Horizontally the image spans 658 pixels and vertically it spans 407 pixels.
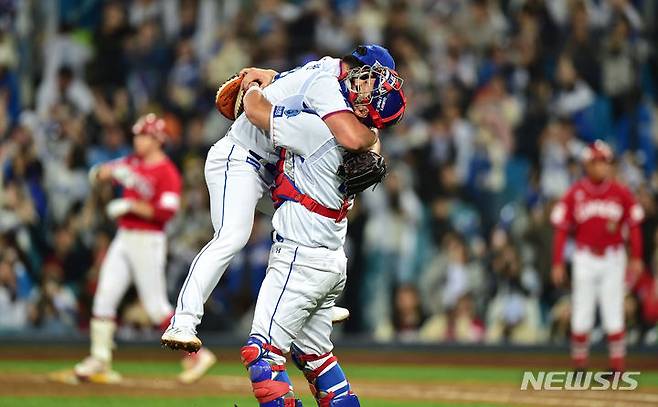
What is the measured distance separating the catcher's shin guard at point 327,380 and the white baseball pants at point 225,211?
2.15ft

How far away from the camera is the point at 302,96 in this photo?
683 centimetres

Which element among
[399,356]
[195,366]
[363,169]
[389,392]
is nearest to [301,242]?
[363,169]

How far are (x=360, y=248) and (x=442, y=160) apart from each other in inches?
66.2

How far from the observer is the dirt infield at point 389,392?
10.3 m

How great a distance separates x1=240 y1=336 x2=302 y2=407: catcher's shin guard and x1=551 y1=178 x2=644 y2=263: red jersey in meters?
7.49

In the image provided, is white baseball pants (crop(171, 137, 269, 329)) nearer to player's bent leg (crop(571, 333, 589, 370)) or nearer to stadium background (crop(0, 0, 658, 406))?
player's bent leg (crop(571, 333, 589, 370))

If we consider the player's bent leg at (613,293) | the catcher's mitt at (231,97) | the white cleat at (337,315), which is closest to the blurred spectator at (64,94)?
the player's bent leg at (613,293)

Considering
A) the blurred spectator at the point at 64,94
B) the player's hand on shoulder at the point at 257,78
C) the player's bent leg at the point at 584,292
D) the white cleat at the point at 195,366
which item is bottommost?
the white cleat at the point at 195,366

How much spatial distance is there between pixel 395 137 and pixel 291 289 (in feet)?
33.4

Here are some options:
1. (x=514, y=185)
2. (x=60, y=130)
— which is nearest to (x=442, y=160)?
(x=514, y=185)

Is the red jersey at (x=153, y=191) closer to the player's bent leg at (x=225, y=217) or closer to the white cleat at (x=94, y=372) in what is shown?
the white cleat at (x=94, y=372)

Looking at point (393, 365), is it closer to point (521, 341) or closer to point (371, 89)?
point (521, 341)

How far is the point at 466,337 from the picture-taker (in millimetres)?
15578

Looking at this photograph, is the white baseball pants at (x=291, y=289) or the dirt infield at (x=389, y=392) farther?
the dirt infield at (x=389, y=392)
